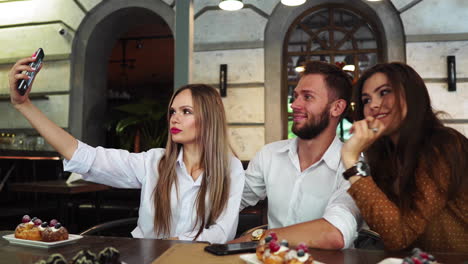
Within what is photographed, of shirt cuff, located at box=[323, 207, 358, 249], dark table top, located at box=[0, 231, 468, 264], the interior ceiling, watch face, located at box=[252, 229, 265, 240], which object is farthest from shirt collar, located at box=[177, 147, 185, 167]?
the interior ceiling

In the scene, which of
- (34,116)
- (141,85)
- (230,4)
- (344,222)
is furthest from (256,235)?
(141,85)

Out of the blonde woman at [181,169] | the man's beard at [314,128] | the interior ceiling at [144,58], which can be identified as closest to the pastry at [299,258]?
the blonde woman at [181,169]

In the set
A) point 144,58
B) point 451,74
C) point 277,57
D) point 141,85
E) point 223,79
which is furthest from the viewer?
point 141,85

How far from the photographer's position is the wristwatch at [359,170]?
4.90 feet

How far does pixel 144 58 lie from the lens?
1183cm

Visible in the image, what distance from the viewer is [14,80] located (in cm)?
172

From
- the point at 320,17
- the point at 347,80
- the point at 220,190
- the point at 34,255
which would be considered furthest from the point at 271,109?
the point at 34,255

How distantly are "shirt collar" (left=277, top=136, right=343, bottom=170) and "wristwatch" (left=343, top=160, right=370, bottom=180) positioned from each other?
1.87 ft

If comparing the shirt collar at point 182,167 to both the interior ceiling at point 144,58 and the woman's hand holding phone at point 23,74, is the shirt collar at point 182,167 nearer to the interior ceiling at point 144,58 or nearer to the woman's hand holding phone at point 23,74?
the woman's hand holding phone at point 23,74

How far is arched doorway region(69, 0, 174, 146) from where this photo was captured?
6.26 metres

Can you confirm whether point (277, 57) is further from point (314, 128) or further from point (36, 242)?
point (36, 242)

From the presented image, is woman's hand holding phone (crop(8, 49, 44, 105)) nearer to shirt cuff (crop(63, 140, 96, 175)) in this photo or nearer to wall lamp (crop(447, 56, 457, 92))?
shirt cuff (crop(63, 140, 96, 175))

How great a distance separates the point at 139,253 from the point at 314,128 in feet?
4.24

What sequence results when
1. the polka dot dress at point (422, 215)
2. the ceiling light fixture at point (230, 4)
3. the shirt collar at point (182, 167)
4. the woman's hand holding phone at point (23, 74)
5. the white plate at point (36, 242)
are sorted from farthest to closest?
the ceiling light fixture at point (230, 4) → the shirt collar at point (182, 167) → the woman's hand holding phone at point (23, 74) → the polka dot dress at point (422, 215) → the white plate at point (36, 242)
